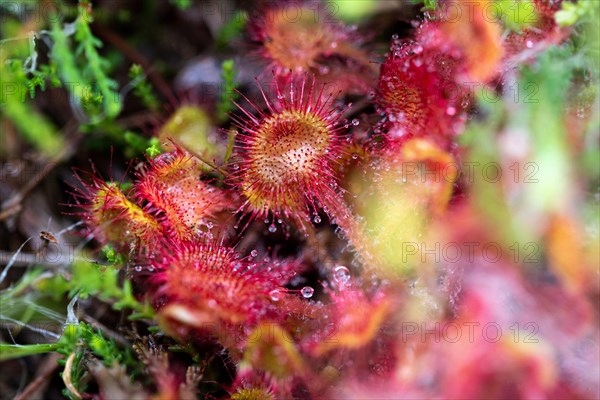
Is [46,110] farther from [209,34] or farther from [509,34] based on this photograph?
[509,34]

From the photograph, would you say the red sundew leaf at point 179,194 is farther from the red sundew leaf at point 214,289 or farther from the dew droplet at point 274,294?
the dew droplet at point 274,294

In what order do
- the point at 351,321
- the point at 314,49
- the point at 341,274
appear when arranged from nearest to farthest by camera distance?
the point at 351,321 → the point at 341,274 → the point at 314,49

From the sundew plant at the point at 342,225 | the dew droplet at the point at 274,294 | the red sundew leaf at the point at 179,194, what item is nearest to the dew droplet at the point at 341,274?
the sundew plant at the point at 342,225

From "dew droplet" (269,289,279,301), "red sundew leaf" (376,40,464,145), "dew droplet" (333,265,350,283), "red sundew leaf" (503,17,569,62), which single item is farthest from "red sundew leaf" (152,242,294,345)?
"red sundew leaf" (503,17,569,62)

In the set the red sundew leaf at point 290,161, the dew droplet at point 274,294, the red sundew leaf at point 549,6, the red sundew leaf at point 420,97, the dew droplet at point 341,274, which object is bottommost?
the dew droplet at point 274,294

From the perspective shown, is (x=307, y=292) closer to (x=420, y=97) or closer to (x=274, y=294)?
(x=274, y=294)

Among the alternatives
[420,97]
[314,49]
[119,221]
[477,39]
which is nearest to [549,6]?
[477,39]
